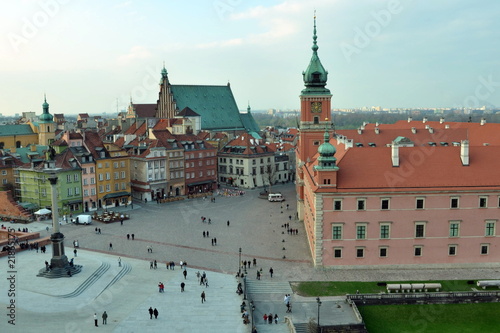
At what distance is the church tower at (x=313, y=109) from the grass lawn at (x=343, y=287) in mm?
25535

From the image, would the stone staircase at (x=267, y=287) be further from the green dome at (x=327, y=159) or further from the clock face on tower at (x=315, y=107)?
the clock face on tower at (x=315, y=107)

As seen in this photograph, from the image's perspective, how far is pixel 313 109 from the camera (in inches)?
2749

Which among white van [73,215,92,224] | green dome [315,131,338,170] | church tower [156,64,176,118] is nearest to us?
green dome [315,131,338,170]

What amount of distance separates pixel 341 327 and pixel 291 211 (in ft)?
132

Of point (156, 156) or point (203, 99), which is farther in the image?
point (203, 99)

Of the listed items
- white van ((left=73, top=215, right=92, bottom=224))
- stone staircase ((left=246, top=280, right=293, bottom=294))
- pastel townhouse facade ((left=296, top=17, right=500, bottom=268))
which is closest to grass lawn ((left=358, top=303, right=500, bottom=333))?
stone staircase ((left=246, top=280, right=293, bottom=294))

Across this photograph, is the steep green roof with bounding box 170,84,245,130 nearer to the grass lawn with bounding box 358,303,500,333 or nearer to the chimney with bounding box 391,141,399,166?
the chimney with bounding box 391,141,399,166

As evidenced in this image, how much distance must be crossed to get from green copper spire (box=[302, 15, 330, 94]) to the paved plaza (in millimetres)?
18668

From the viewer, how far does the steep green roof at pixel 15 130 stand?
10644 cm

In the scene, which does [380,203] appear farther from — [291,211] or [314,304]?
[291,211]

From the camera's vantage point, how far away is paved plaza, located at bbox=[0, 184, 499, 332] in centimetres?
3662

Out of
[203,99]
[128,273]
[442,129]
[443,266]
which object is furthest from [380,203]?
[203,99]

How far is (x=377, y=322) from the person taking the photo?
125ft

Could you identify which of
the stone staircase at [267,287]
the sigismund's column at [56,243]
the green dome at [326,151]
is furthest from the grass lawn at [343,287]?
the sigismund's column at [56,243]
